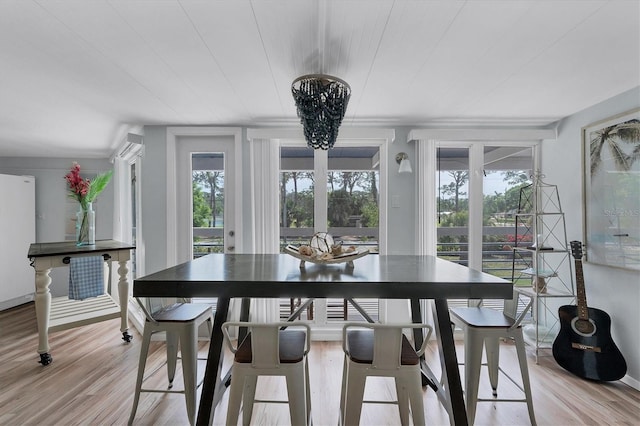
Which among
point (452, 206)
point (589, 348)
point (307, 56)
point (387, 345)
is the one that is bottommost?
point (589, 348)

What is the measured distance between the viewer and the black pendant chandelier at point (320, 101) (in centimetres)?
154

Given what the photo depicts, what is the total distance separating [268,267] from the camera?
1658 millimetres

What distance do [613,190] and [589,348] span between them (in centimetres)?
123

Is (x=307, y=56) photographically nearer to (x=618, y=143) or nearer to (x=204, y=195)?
(x=204, y=195)

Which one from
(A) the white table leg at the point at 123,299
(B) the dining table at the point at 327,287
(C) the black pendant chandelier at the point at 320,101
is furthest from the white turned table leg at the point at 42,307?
(C) the black pendant chandelier at the point at 320,101

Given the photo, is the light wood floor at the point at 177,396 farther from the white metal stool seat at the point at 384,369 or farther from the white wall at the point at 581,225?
the white metal stool seat at the point at 384,369

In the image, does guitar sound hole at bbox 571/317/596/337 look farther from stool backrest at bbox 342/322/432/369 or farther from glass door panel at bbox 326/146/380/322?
stool backrest at bbox 342/322/432/369

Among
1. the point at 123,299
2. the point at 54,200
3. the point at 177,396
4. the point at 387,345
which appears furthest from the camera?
the point at 54,200

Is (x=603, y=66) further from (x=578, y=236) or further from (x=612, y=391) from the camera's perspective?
(x=612, y=391)

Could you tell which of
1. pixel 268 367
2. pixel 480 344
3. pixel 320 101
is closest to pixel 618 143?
pixel 480 344

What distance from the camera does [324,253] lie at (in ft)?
5.56

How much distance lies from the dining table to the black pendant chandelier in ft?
2.68

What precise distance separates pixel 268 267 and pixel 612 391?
259 cm

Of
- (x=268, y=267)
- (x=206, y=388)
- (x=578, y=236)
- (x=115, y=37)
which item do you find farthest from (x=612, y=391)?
(x=115, y=37)
